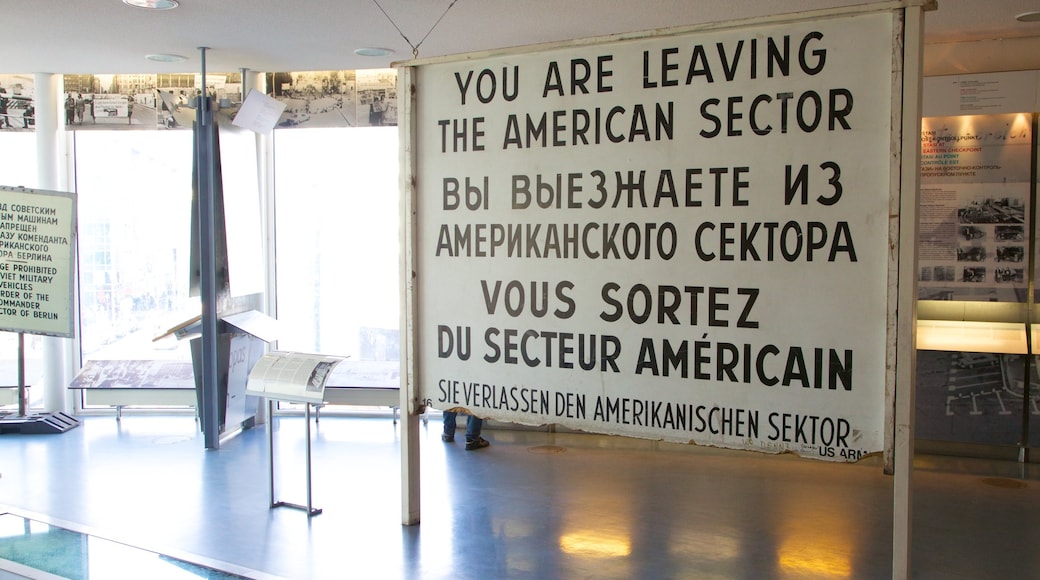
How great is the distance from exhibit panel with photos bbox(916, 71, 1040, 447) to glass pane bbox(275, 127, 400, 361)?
13.5 feet

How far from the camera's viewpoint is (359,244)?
7082 mm

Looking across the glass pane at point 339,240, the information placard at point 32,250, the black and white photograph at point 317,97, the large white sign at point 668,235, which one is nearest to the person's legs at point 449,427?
the glass pane at point 339,240

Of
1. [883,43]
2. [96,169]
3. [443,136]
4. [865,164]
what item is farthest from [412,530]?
[96,169]

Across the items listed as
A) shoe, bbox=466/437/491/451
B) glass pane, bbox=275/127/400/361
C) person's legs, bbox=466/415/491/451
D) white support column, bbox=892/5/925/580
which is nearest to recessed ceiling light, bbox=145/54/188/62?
glass pane, bbox=275/127/400/361

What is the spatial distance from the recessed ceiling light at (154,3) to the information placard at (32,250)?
161 cm

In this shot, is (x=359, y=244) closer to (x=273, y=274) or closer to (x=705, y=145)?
(x=273, y=274)

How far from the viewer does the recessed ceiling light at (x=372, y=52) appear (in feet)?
19.1

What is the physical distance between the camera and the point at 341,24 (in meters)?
5.09

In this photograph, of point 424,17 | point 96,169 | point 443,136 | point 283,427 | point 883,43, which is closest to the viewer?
point 883,43

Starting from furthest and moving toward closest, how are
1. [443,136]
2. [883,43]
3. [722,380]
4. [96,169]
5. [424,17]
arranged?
[96,169] < [424,17] < [443,136] < [722,380] < [883,43]

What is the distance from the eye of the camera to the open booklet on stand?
4211mm

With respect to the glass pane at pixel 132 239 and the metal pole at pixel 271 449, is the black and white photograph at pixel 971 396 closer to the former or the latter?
the metal pole at pixel 271 449

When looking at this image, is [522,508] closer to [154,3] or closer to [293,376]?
[293,376]

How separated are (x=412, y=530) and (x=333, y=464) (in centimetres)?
147
